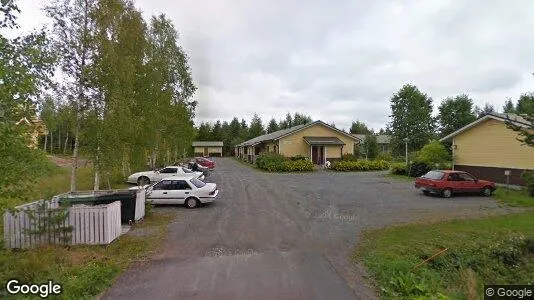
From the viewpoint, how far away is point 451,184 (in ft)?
66.2

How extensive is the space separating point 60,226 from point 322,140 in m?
35.4

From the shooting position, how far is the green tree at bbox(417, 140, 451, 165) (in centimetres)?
2919

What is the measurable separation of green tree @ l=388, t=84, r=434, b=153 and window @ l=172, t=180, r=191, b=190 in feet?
179

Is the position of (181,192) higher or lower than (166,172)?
lower

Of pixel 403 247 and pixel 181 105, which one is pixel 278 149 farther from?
pixel 403 247

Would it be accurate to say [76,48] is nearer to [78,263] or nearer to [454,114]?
[78,263]

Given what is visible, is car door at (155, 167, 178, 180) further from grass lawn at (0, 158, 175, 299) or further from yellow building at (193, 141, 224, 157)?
yellow building at (193, 141, 224, 157)

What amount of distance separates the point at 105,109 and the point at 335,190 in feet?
45.8

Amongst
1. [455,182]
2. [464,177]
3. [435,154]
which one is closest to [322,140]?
[435,154]

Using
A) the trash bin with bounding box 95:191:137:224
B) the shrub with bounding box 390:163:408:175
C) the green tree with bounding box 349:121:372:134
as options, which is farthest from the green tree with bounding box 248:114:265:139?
the trash bin with bounding box 95:191:137:224

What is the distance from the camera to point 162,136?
31562 mm

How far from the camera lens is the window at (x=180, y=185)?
54.6 feet

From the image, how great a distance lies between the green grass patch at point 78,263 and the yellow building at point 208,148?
83550mm

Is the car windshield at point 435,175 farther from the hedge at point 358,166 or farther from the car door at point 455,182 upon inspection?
the hedge at point 358,166
